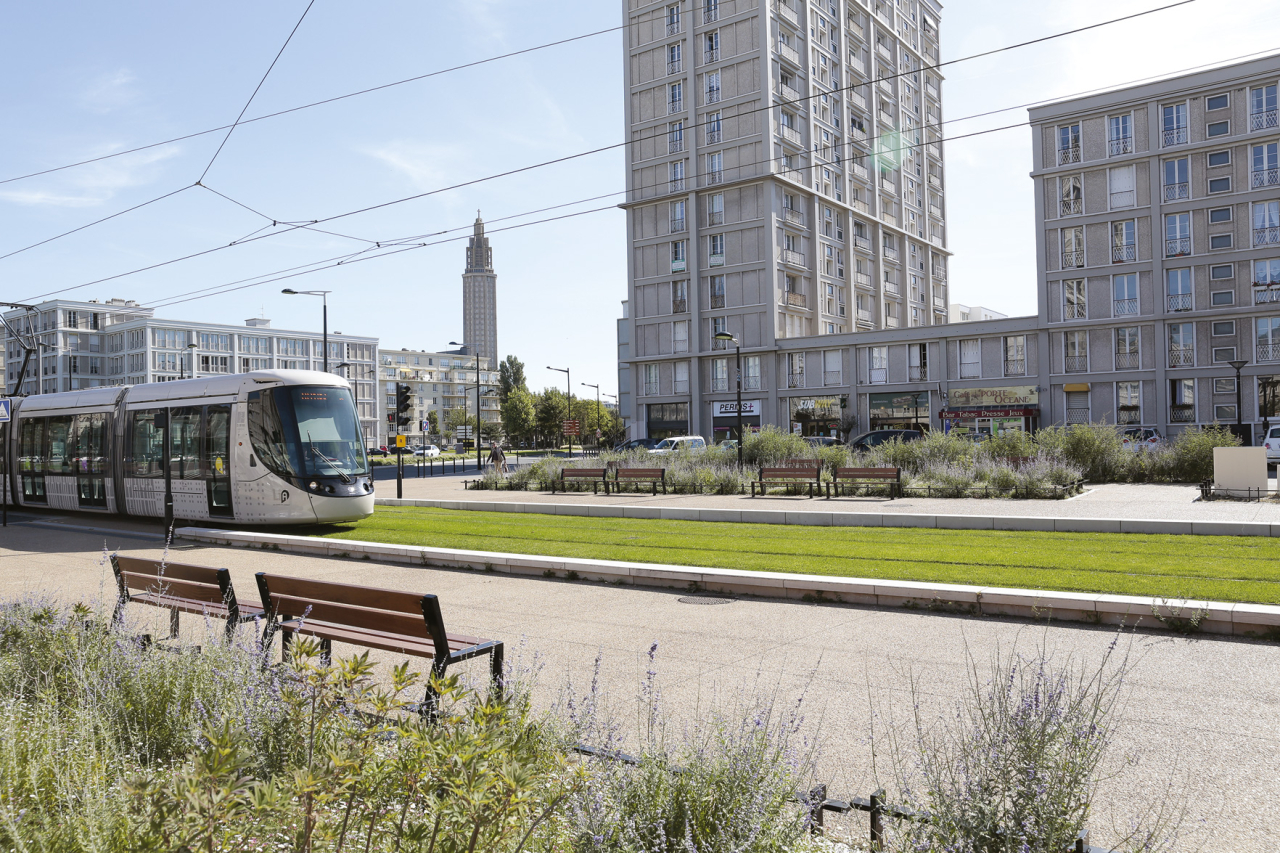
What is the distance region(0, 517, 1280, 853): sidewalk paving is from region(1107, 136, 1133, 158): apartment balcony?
46396 millimetres

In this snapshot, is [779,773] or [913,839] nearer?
[913,839]

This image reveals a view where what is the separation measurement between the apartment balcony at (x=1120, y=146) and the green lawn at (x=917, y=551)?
40173 millimetres

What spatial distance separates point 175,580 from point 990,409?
48.2m

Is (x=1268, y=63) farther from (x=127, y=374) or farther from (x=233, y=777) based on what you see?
(x=127, y=374)

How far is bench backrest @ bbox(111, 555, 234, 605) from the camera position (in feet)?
20.1

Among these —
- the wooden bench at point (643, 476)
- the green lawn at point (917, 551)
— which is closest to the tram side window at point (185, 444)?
the green lawn at point (917, 551)

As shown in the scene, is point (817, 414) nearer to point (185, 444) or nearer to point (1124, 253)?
point (1124, 253)

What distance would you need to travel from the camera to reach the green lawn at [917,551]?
30.0 feet

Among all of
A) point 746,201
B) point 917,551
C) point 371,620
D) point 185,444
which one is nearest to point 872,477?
point 917,551

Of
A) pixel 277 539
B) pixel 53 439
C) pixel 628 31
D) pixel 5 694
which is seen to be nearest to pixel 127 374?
pixel 628 31

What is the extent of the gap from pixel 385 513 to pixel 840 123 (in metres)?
51.9

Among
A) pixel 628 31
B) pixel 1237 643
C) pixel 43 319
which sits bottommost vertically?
pixel 1237 643

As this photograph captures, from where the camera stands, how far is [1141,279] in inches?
1763

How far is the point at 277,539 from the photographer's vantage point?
14.3 metres
